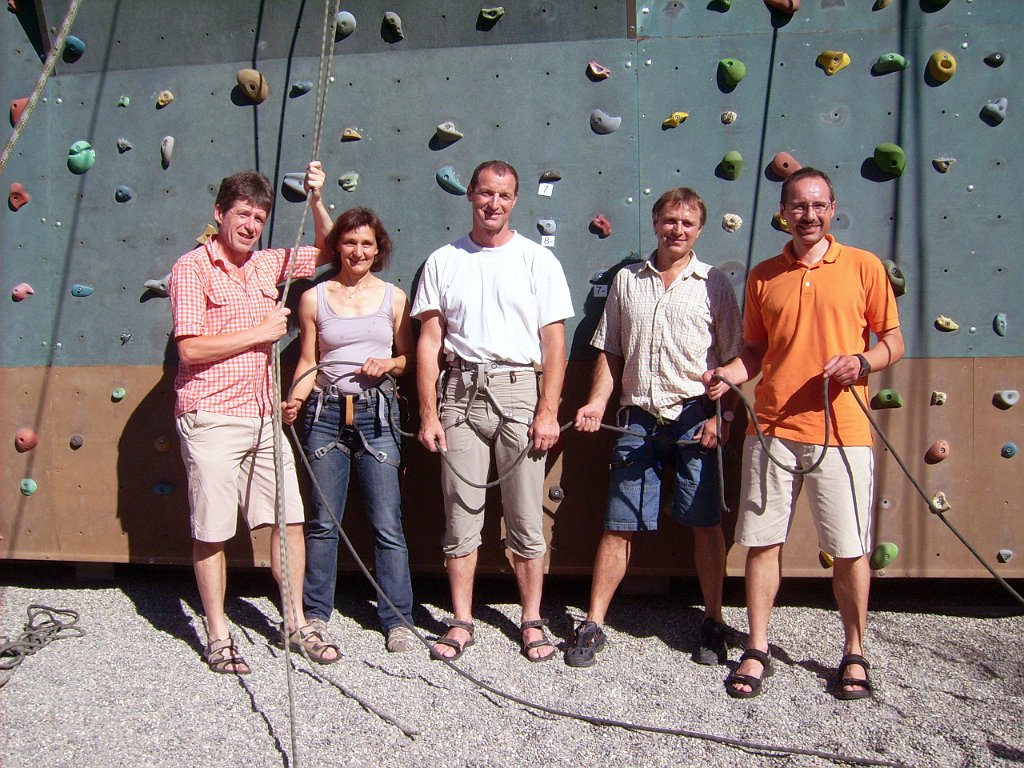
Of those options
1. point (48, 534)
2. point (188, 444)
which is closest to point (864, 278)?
point (188, 444)

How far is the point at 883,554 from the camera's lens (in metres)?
3.52

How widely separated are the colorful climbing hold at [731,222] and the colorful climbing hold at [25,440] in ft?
9.87

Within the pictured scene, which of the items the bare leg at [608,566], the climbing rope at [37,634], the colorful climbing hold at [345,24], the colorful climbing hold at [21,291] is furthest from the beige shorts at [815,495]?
the colorful climbing hold at [21,291]

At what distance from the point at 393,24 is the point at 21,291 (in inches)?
76.1

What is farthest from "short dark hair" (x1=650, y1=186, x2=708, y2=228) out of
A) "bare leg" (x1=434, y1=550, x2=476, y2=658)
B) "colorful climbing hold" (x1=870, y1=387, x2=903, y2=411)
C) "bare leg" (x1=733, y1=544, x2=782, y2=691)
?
"bare leg" (x1=434, y1=550, x2=476, y2=658)

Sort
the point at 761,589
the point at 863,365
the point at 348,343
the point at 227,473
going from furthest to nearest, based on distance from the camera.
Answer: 1. the point at 348,343
2. the point at 227,473
3. the point at 761,589
4. the point at 863,365

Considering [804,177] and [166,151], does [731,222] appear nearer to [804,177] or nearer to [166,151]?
[804,177]

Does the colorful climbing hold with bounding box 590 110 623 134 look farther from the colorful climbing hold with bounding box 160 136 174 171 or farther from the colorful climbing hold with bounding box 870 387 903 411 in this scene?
the colorful climbing hold with bounding box 160 136 174 171

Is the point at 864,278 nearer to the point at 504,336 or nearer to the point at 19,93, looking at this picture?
the point at 504,336

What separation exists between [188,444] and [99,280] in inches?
46.1

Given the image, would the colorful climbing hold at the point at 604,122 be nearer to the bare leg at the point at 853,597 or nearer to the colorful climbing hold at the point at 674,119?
the colorful climbing hold at the point at 674,119

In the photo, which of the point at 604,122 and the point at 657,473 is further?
the point at 604,122

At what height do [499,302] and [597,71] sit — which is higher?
[597,71]

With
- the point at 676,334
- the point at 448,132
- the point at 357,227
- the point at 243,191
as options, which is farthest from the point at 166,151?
the point at 676,334
